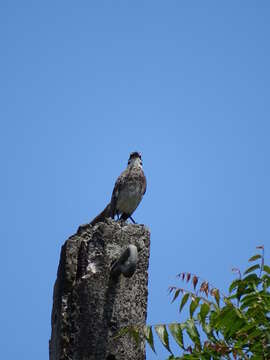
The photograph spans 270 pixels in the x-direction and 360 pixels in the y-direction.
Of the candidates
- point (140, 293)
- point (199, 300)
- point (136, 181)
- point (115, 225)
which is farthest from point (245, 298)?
point (136, 181)

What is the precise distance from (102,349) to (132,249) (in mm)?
740

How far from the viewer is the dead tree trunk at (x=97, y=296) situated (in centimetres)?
477

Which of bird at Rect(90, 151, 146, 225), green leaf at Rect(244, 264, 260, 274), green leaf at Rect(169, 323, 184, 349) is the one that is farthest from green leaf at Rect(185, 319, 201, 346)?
bird at Rect(90, 151, 146, 225)

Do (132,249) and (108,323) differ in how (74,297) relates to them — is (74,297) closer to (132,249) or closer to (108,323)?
(108,323)

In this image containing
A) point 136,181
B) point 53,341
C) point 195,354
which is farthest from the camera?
point 136,181

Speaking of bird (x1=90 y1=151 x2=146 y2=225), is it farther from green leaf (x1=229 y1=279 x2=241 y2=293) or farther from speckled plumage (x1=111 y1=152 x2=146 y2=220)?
green leaf (x1=229 y1=279 x2=241 y2=293)

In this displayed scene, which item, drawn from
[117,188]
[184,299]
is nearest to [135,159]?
[117,188]

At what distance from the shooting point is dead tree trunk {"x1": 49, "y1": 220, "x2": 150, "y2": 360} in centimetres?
477

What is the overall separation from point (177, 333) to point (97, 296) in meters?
0.63

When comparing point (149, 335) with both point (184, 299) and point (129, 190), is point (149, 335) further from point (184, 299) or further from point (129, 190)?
point (129, 190)

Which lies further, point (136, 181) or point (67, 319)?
point (136, 181)

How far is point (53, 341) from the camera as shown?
504 centimetres

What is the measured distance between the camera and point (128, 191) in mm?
10797

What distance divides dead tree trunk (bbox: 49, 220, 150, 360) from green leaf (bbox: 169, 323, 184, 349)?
1.04 feet
